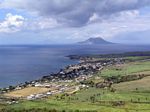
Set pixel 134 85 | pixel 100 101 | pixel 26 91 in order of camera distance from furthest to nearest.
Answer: pixel 26 91 < pixel 134 85 < pixel 100 101

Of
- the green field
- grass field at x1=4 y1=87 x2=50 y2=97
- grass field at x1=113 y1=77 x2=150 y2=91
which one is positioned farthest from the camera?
grass field at x1=4 y1=87 x2=50 y2=97

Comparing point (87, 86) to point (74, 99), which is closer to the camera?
point (74, 99)

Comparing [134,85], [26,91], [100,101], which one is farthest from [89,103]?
[26,91]

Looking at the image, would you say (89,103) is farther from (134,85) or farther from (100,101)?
(134,85)

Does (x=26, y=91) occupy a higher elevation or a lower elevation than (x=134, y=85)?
lower

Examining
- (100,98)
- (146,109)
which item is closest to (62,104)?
(100,98)

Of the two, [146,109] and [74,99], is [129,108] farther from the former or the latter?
[74,99]

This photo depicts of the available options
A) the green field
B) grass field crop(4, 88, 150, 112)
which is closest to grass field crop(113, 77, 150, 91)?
the green field

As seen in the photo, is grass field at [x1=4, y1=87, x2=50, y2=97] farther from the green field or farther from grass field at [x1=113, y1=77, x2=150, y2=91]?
grass field at [x1=113, y1=77, x2=150, y2=91]

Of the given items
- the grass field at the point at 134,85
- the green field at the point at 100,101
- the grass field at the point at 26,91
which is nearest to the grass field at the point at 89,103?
the green field at the point at 100,101

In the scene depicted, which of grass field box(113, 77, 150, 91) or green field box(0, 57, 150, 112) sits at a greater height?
grass field box(113, 77, 150, 91)

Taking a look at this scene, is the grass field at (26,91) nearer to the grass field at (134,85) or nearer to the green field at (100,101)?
the green field at (100,101)
